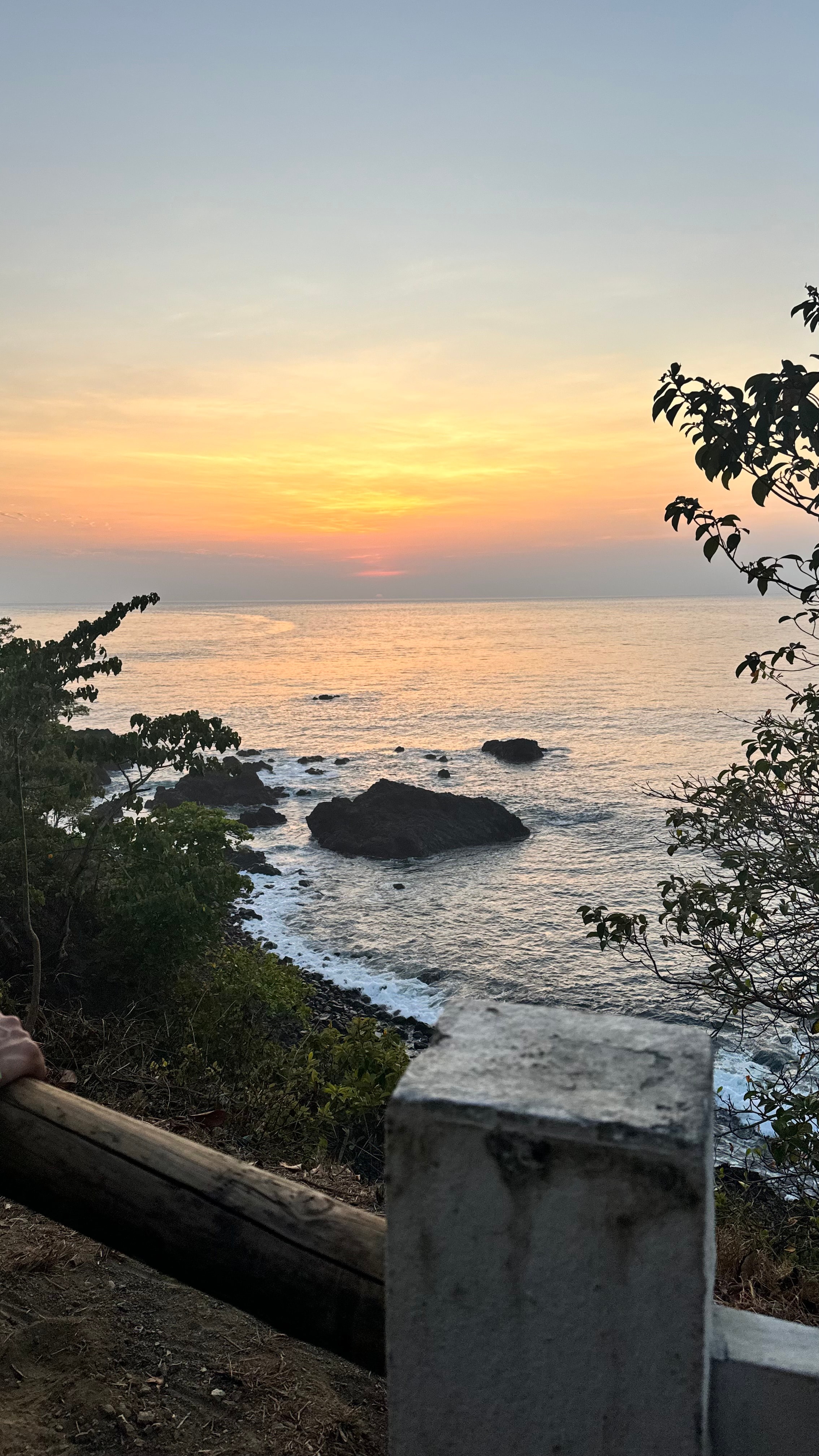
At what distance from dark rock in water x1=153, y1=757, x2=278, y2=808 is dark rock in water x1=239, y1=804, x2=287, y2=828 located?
141cm

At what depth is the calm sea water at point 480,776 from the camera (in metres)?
19.3

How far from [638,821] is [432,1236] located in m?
31.5

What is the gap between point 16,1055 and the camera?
2.30m

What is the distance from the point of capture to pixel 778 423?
4496 millimetres

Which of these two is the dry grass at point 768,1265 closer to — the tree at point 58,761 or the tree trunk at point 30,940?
the tree trunk at point 30,940

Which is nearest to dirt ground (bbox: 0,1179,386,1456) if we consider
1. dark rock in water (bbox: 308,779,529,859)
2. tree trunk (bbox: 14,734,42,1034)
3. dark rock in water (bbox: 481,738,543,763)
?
tree trunk (bbox: 14,734,42,1034)

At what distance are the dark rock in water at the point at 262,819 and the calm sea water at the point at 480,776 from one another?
0.61 metres

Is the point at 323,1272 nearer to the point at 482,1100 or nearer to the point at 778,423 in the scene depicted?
the point at 482,1100

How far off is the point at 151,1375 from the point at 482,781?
120 feet

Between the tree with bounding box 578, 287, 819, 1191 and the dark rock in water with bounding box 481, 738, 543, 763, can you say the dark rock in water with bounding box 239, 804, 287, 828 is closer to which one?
the dark rock in water with bounding box 481, 738, 543, 763

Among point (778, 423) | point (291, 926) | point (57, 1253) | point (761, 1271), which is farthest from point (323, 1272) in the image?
point (291, 926)

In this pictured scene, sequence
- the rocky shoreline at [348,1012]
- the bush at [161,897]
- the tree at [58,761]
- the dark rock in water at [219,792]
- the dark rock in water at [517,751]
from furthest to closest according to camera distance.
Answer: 1. the dark rock in water at [517,751]
2. the dark rock in water at [219,792]
3. the rocky shoreline at [348,1012]
4. the bush at [161,897]
5. the tree at [58,761]

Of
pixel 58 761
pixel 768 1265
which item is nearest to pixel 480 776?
pixel 58 761

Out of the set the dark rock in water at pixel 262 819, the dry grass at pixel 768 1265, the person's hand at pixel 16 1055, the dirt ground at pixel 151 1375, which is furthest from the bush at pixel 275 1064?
the dark rock in water at pixel 262 819
